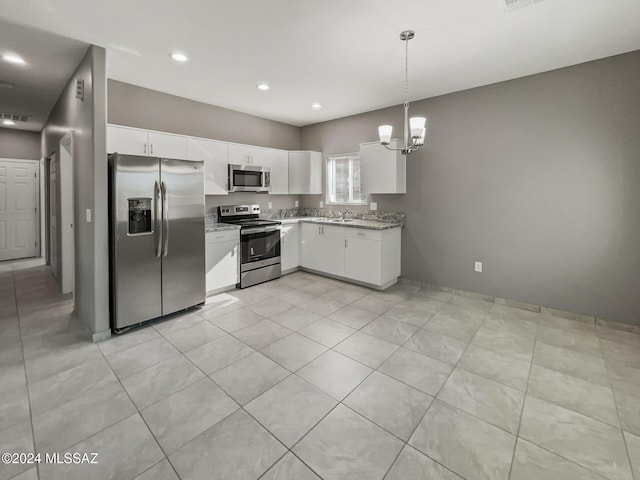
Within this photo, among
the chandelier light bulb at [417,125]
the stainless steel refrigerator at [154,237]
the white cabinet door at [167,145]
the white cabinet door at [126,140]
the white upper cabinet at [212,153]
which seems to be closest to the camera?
the chandelier light bulb at [417,125]

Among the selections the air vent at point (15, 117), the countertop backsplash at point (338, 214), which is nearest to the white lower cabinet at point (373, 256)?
the countertop backsplash at point (338, 214)

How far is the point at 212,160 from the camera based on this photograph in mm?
4234

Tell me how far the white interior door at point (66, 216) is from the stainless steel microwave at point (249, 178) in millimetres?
1964

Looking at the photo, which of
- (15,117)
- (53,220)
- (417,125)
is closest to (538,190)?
(417,125)

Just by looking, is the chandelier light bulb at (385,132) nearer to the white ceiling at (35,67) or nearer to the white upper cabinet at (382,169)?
the white upper cabinet at (382,169)

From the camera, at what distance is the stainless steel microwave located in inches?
176

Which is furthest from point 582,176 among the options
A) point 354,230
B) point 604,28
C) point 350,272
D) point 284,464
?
point 284,464

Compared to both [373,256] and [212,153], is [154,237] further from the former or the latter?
[373,256]

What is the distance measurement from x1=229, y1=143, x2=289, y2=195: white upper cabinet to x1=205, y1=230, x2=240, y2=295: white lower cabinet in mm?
1199

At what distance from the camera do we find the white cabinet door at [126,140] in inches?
128

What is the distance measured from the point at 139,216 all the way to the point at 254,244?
1.70m

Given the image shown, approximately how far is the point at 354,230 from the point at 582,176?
2.63 metres

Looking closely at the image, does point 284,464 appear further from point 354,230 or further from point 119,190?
point 354,230

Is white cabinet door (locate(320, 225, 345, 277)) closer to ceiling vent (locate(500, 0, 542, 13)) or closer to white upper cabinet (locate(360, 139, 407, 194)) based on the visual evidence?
white upper cabinet (locate(360, 139, 407, 194))
